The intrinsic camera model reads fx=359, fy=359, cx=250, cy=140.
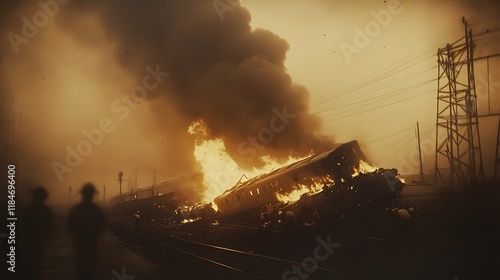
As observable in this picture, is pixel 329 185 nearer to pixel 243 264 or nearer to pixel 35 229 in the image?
pixel 243 264

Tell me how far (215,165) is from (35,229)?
65.3ft

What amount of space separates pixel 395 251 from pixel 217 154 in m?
17.4

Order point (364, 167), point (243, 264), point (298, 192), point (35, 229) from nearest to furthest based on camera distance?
point (35, 229) → point (243, 264) → point (298, 192) → point (364, 167)

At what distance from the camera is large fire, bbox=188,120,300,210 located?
2636 cm

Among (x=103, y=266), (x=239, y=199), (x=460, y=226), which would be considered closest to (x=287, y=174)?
(x=239, y=199)

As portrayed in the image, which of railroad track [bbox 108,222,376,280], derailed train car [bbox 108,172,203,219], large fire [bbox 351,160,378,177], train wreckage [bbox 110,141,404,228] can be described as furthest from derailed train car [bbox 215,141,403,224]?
derailed train car [bbox 108,172,203,219]

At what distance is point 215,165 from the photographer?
2722cm

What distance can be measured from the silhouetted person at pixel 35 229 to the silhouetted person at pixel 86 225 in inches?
22.5

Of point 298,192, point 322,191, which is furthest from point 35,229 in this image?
point 298,192

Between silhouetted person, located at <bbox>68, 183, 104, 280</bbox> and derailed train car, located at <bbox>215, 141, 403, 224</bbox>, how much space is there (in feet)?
35.0

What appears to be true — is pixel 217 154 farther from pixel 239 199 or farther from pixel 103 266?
pixel 103 266

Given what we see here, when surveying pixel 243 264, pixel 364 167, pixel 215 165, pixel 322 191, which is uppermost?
pixel 215 165

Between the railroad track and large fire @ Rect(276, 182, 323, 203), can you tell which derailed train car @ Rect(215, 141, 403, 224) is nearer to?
large fire @ Rect(276, 182, 323, 203)

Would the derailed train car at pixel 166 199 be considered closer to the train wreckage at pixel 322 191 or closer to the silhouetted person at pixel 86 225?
the train wreckage at pixel 322 191
